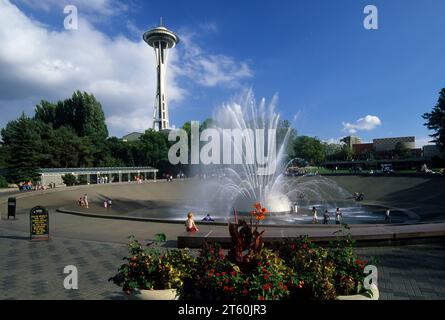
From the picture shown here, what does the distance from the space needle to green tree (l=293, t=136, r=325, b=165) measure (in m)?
48.8

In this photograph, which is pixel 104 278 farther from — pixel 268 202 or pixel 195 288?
pixel 268 202

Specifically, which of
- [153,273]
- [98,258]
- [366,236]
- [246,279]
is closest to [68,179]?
[98,258]

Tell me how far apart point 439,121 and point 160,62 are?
9419cm

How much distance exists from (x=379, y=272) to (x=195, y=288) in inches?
204

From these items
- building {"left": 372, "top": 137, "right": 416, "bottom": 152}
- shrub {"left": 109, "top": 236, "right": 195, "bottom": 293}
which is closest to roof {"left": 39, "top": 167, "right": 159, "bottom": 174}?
shrub {"left": 109, "top": 236, "right": 195, "bottom": 293}

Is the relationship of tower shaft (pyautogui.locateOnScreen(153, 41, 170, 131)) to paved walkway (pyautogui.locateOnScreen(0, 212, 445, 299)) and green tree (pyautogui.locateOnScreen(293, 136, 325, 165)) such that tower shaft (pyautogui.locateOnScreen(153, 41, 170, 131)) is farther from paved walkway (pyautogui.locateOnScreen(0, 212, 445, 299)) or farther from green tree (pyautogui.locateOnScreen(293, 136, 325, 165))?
paved walkway (pyautogui.locateOnScreen(0, 212, 445, 299))

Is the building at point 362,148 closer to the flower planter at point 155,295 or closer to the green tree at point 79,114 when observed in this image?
the green tree at point 79,114

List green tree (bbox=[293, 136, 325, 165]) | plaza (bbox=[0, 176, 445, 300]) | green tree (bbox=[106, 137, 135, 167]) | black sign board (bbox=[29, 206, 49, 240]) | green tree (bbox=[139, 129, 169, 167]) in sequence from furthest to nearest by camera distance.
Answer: green tree (bbox=[293, 136, 325, 165])
green tree (bbox=[106, 137, 135, 167])
green tree (bbox=[139, 129, 169, 167])
black sign board (bbox=[29, 206, 49, 240])
plaza (bbox=[0, 176, 445, 300])

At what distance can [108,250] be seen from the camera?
11.2 meters

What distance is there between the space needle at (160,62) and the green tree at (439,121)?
84.6m

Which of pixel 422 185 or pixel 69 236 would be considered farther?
pixel 422 185

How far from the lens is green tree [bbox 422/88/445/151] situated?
168 ft
